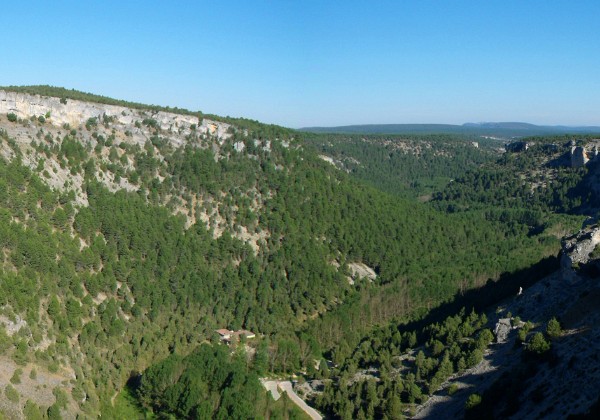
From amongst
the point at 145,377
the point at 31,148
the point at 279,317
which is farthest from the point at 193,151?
the point at 145,377

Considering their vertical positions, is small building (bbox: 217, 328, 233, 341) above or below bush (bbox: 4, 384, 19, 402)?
below

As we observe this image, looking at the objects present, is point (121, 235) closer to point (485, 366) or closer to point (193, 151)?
point (193, 151)

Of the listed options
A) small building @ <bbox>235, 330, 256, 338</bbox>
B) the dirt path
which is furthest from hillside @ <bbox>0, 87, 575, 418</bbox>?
the dirt path

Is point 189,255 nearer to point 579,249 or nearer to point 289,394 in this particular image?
point 289,394

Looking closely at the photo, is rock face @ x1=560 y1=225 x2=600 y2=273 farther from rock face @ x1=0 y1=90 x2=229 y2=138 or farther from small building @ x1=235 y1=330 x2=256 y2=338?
rock face @ x1=0 y1=90 x2=229 y2=138

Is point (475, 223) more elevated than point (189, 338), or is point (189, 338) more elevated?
point (475, 223)

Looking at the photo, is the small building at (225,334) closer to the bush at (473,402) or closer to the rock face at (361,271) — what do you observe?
the rock face at (361,271)
